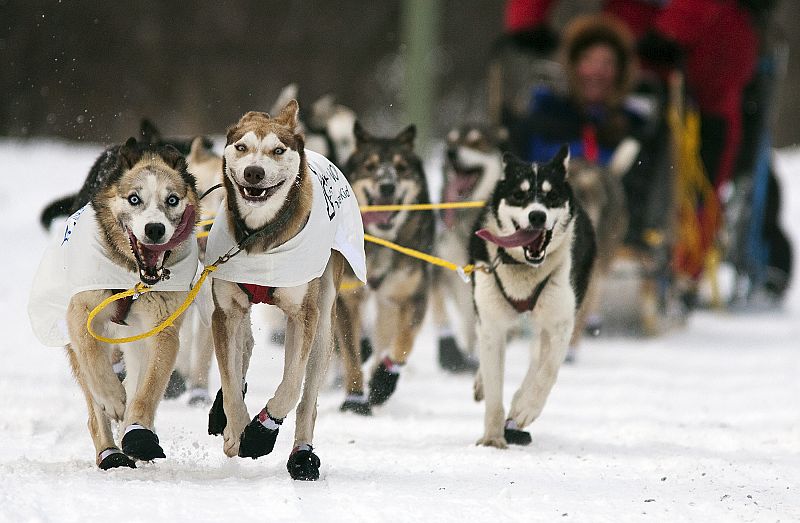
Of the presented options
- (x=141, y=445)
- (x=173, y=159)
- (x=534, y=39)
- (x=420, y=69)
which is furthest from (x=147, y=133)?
(x=420, y=69)

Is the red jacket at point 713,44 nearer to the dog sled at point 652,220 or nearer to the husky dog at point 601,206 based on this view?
the dog sled at point 652,220

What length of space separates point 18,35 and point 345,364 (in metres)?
5.10

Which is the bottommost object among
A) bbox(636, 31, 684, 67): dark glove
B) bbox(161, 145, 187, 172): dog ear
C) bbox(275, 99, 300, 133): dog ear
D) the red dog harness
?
the red dog harness

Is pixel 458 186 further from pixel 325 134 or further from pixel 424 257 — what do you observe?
pixel 424 257

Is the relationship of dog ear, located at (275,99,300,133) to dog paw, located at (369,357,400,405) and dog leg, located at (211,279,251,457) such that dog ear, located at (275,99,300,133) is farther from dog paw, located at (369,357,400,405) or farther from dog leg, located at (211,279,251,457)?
dog paw, located at (369,357,400,405)

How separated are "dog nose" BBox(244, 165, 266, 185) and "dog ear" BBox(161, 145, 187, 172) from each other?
0.25 m

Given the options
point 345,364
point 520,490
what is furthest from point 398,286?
point 520,490

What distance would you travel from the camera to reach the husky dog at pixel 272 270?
3248 mm

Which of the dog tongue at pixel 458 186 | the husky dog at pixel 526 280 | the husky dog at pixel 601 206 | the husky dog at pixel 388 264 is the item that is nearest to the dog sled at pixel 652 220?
the husky dog at pixel 601 206

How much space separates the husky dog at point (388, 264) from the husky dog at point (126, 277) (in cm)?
147

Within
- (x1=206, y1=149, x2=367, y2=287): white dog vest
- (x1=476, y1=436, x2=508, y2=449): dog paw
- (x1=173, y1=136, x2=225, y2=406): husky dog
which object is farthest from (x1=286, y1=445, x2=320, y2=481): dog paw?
(x1=173, y1=136, x2=225, y2=406): husky dog

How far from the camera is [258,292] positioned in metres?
3.34

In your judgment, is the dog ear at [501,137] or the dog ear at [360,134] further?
the dog ear at [501,137]

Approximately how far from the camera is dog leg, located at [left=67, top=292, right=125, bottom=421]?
324 cm
